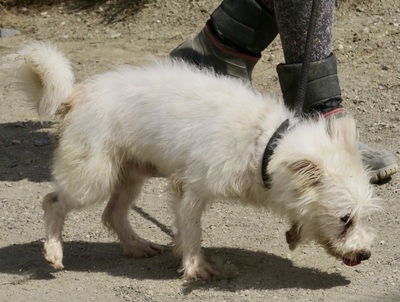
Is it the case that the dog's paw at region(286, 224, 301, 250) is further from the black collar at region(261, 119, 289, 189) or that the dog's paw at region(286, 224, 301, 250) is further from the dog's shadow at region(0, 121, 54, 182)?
the dog's shadow at region(0, 121, 54, 182)

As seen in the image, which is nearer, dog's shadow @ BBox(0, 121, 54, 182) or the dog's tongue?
the dog's tongue

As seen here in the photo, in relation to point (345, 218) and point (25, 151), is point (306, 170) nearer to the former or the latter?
point (345, 218)

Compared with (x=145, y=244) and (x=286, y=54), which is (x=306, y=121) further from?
(x=145, y=244)

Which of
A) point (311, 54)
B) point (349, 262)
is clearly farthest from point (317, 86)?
point (349, 262)

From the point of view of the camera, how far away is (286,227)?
5613 millimetres

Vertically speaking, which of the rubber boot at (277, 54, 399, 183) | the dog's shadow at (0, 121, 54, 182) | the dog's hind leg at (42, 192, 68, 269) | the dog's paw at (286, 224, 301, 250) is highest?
the rubber boot at (277, 54, 399, 183)

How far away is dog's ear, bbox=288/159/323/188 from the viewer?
4.47 m

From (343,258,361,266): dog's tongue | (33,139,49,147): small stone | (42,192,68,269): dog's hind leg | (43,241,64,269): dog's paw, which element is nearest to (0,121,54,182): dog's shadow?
(33,139,49,147): small stone

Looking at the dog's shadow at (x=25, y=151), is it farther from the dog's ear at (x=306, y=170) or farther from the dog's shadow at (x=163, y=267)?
the dog's ear at (x=306, y=170)

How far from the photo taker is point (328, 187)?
451 cm

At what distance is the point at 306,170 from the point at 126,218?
4.55 feet

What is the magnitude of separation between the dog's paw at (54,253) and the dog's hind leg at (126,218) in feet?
1.40

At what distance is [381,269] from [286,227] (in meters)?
0.81

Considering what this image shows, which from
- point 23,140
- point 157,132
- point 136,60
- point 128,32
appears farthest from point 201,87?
point 128,32
